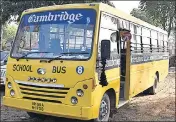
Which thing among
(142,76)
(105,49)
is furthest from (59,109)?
(142,76)

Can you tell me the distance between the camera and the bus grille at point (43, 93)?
5.65 metres

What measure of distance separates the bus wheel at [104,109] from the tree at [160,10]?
14.4 metres

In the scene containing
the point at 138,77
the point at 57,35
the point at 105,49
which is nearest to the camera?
the point at 105,49

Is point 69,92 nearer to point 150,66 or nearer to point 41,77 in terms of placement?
point 41,77

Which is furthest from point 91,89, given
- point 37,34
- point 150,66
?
point 150,66

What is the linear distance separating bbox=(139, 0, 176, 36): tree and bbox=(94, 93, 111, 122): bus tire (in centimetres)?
1440

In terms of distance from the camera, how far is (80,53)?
5.73 m

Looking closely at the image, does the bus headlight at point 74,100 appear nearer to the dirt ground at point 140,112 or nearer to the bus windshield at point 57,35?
the bus windshield at point 57,35

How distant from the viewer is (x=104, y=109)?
6277 mm

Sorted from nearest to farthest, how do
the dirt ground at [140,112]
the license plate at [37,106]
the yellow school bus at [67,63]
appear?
the yellow school bus at [67,63] → the license plate at [37,106] → the dirt ground at [140,112]

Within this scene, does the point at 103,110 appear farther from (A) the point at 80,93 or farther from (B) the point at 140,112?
(B) the point at 140,112

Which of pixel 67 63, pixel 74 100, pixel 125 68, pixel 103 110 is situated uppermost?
pixel 67 63

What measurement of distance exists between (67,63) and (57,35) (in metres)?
0.74

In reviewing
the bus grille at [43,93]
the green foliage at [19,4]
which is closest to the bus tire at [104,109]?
the bus grille at [43,93]
